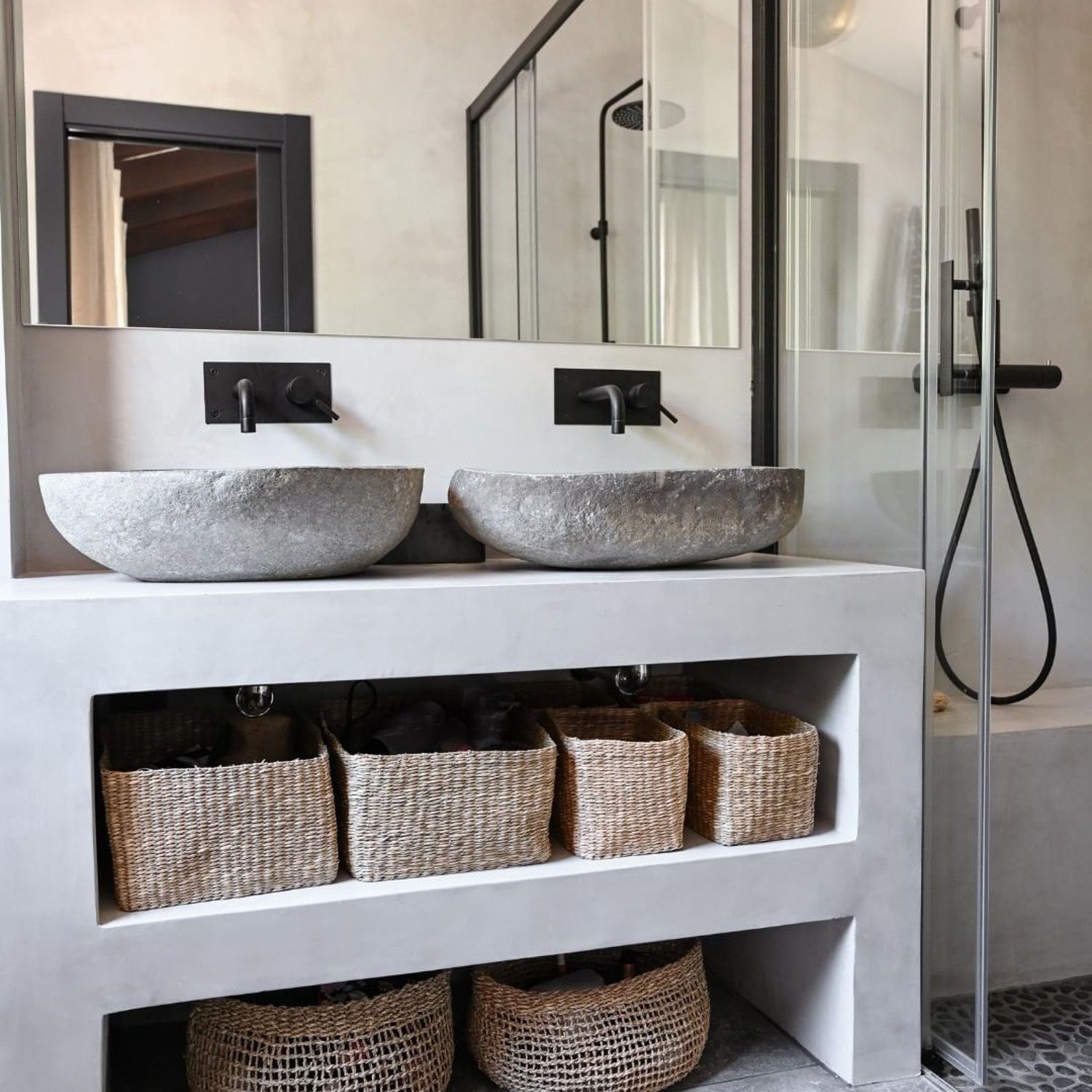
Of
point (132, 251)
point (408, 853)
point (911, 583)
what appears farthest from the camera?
point (132, 251)

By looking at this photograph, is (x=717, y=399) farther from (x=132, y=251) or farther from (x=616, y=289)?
(x=132, y=251)

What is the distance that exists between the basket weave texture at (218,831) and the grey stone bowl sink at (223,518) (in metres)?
0.25

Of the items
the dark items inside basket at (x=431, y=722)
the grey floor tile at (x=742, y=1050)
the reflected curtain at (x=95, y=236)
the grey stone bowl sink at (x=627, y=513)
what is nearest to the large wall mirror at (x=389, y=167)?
the reflected curtain at (x=95, y=236)

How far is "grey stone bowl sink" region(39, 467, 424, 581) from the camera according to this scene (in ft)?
4.24

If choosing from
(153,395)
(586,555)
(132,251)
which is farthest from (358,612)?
(132,251)

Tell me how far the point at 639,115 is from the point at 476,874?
53.6 inches

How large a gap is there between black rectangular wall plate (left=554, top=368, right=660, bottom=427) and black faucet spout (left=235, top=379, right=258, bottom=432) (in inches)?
20.7

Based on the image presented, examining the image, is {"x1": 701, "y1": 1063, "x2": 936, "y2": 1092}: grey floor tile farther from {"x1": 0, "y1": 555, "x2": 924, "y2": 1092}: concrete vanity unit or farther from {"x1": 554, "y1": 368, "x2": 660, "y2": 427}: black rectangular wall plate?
{"x1": 554, "y1": 368, "x2": 660, "y2": 427}: black rectangular wall plate

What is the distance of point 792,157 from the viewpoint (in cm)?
194

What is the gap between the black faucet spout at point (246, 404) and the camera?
1.64 metres

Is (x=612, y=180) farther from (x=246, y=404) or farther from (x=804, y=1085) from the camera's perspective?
(x=804, y=1085)

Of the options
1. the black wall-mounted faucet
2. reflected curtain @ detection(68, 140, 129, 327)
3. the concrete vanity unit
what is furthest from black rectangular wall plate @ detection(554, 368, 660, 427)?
reflected curtain @ detection(68, 140, 129, 327)

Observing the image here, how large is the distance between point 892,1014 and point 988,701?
0.48 m

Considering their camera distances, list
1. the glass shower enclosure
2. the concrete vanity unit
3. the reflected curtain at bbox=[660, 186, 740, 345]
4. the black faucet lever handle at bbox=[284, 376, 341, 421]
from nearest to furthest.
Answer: the concrete vanity unit, the black faucet lever handle at bbox=[284, 376, 341, 421], the glass shower enclosure, the reflected curtain at bbox=[660, 186, 740, 345]
